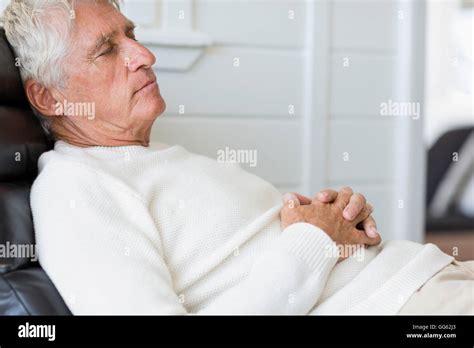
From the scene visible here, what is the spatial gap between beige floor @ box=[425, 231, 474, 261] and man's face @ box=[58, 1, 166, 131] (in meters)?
1.83

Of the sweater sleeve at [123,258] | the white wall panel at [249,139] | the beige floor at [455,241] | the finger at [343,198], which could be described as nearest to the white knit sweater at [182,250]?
the sweater sleeve at [123,258]

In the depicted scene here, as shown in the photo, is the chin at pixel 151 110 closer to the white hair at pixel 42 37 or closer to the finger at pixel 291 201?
the white hair at pixel 42 37

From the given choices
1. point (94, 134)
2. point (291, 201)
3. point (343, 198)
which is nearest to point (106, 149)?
point (94, 134)

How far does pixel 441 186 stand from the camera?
11.1ft

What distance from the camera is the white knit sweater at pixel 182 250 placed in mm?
1165

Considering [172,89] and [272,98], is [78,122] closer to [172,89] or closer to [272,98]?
[172,89]

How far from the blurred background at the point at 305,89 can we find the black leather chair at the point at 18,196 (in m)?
0.62

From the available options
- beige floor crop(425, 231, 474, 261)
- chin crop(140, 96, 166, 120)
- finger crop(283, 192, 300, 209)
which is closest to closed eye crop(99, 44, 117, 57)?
chin crop(140, 96, 166, 120)

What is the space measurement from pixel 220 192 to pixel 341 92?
3.52ft

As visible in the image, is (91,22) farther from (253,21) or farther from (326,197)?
(253,21)

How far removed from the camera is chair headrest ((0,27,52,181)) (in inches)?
53.1

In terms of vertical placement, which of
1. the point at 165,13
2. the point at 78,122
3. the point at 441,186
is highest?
the point at 165,13

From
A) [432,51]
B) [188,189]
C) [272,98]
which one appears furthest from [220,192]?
[432,51]

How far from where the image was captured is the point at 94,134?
4.88ft
